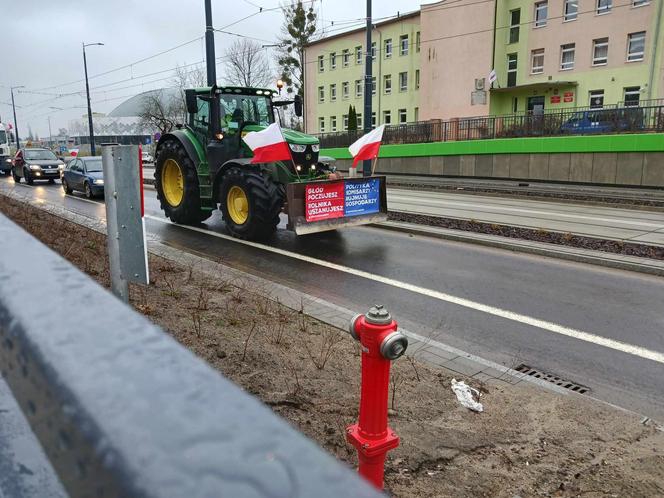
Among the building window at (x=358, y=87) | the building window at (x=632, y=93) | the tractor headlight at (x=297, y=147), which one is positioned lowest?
the tractor headlight at (x=297, y=147)

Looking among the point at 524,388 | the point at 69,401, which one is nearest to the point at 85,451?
the point at 69,401

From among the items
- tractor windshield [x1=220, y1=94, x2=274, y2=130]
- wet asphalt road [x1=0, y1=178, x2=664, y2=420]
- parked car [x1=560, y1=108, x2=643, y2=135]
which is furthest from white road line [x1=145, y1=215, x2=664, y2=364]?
parked car [x1=560, y1=108, x2=643, y2=135]

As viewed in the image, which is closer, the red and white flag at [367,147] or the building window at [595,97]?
the red and white flag at [367,147]

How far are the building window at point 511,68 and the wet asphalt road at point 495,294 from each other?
32.2 meters

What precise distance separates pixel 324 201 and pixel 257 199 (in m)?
1.17

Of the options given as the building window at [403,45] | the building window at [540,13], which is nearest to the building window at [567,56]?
the building window at [540,13]

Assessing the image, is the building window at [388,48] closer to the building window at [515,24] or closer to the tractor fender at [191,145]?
the building window at [515,24]

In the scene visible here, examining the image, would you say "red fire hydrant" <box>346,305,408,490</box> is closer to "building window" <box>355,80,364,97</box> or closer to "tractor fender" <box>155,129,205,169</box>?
"tractor fender" <box>155,129,205,169</box>

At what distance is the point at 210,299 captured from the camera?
244 inches

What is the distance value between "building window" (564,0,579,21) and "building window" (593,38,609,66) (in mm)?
2195

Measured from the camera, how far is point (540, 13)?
123 ft

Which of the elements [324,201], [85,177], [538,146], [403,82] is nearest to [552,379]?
[324,201]

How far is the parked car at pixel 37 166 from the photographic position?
24750mm

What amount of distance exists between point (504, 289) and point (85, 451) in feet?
23.1
